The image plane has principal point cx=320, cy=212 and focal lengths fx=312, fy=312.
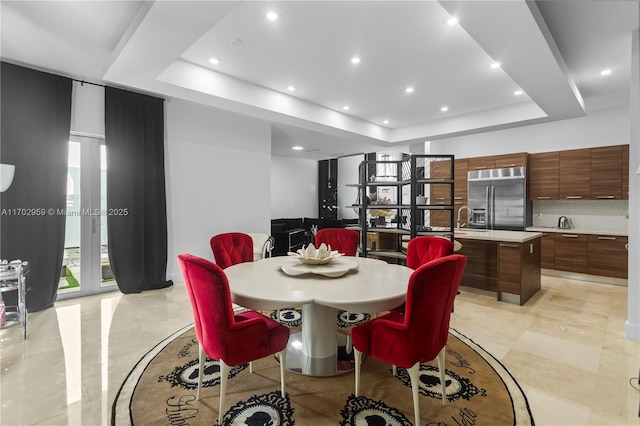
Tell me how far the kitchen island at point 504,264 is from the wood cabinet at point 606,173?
178 cm

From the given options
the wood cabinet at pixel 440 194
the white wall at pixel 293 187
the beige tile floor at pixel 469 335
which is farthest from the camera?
the white wall at pixel 293 187

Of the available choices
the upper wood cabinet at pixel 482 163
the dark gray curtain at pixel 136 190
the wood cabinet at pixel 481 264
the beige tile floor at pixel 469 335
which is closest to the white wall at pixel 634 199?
the beige tile floor at pixel 469 335

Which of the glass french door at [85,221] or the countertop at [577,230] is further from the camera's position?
the countertop at [577,230]

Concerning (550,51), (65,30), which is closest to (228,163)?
(65,30)

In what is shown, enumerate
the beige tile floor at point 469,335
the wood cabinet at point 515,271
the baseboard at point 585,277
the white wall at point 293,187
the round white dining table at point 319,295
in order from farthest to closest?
1. the white wall at point 293,187
2. the baseboard at point 585,277
3. the wood cabinet at point 515,271
4. the beige tile floor at point 469,335
5. the round white dining table at point 319,295

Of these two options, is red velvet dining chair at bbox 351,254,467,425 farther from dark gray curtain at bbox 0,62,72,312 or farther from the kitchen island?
dark gray curtain at bbox 0,62,72,312

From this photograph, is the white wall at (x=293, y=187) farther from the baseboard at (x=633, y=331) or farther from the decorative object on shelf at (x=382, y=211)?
the baseboard at (x=633, y=331)

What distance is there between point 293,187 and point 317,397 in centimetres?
764

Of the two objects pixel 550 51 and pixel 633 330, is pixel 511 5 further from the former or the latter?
pixel 633 330

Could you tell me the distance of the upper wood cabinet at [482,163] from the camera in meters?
6.02

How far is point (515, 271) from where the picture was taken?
3814mm

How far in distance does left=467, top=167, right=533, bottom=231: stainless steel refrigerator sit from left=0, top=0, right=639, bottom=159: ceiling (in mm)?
1005

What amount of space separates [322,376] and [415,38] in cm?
315

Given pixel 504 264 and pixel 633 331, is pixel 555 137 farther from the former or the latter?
pixel 633 331
